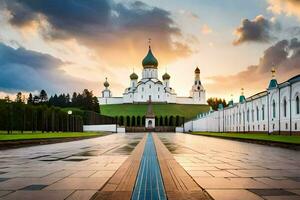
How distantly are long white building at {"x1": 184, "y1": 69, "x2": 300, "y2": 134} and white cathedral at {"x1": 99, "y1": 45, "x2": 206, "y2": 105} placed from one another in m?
76.2

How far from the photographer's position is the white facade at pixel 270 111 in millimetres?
37094

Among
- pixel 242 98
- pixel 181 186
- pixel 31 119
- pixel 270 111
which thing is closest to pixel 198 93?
pixel 242 98

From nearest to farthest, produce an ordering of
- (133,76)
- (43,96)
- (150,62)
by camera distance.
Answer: (150,62) → (133,76) → (43,96)

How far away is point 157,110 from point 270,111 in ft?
293

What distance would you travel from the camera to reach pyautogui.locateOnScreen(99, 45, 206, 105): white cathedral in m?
142

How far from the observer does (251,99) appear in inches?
2062

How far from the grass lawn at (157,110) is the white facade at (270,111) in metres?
61.5

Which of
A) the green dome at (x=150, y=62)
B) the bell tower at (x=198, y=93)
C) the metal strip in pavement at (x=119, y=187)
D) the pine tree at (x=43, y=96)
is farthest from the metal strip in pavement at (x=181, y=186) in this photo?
the pine tree at (x=43, y=96)

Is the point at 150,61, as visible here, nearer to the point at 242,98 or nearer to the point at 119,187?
the point at 242,98

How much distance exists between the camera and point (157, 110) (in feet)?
433

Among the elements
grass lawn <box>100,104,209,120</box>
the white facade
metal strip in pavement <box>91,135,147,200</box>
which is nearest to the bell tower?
grass lawn <box>100,104,209,120</box>

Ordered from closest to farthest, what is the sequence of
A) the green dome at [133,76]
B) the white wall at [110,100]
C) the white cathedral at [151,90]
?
the white cathedral at [151,90]
the green dome at [133,76]
the white wall at [110,100]

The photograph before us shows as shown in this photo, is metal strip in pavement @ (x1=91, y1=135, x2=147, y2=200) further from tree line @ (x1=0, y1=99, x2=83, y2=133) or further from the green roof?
the green roof

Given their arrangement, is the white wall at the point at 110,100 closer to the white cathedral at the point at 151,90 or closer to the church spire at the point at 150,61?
the white cathedral at the point at 151,90
